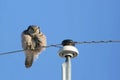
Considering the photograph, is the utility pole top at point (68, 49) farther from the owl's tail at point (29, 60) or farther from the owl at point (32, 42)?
the owl's tail at point (29, 60)

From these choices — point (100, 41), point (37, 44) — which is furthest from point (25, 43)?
point (100, 41)

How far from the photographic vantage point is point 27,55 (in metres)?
9.34

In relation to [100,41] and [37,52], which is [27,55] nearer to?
[37,52]

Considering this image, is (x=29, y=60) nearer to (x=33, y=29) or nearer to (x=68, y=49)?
(x=33, y=29)

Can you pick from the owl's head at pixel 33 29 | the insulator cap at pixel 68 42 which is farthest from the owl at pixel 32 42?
the insulator cap at pixel 68 42

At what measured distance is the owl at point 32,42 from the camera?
9086mm

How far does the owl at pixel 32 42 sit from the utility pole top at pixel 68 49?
3.18 metres

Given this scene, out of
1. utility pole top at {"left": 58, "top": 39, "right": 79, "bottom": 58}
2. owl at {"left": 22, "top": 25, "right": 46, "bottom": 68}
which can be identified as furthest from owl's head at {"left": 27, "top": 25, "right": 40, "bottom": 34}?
utility pole top at {"left": 58, "top": 39, "right": 79, "bottom": 58}

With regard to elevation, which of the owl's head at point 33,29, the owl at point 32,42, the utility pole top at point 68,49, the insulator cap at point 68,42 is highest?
the owl's head at point 33,29

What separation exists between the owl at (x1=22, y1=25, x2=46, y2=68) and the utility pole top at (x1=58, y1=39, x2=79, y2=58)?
125 inches

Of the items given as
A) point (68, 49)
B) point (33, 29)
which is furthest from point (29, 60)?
point (68, 49)

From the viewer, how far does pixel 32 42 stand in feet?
30.0

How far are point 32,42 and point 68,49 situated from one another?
3558 mm

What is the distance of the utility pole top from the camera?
5.67 meters
